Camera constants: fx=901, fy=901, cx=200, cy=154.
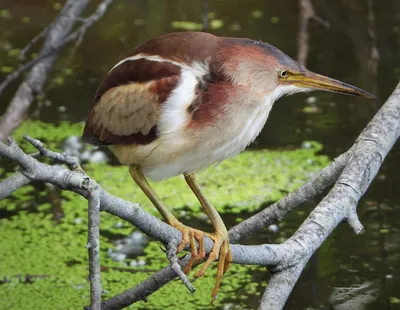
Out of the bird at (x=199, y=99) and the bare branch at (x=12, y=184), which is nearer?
the bare branch at (x=12, y=184)

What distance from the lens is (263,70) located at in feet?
5.92

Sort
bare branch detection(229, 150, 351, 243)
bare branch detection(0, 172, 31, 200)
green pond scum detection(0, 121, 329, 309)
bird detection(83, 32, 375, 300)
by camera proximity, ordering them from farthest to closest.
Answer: green pond scum detection(0, 121, 329, 309) < bare branch detection(229, 150, 351, 243) < bird detection(83, 32, 375, 300) < bare branch detection(0, 172, 31, 200)

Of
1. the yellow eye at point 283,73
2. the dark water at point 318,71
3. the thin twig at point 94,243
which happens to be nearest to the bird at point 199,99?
the yellow eye at point 283,73

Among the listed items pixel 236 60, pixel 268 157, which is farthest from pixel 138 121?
pixel 268 157

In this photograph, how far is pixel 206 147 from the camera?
181 cm

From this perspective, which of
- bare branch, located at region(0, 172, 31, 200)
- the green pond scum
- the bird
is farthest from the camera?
the green pond scum

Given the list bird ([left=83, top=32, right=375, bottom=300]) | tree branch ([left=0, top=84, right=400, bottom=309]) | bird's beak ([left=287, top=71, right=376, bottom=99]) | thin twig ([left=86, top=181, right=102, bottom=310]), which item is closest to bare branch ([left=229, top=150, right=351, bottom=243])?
tree branch ([left=0, top=84, right=400, bottom=309])

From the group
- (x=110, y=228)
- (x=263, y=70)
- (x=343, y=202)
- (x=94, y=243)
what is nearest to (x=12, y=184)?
(x=94, y=243)

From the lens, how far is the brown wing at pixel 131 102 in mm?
1850

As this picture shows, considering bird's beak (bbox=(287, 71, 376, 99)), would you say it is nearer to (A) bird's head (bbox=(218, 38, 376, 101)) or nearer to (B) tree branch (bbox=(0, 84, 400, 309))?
(A) bird's head (bbox=(218, 38, 376, 101))

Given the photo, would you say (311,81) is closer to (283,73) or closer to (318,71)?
(283,73)

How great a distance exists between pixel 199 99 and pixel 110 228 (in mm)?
1270

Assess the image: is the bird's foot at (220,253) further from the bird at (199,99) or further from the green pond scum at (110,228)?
the green pond scum at (110,228)

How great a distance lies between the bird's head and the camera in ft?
5.88
